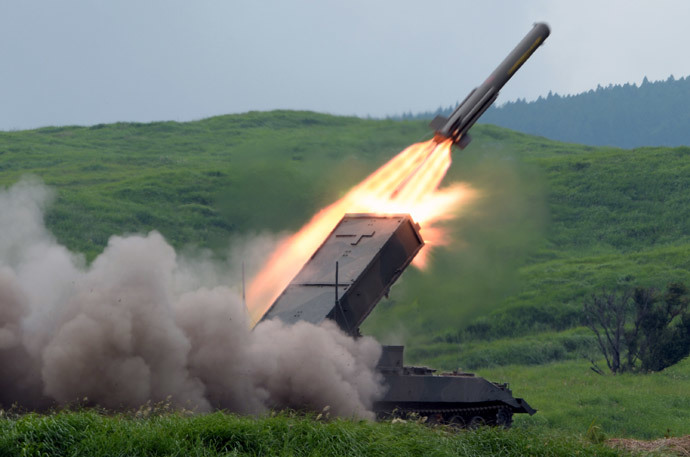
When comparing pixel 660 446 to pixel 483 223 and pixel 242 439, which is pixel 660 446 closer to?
pixel 242 439

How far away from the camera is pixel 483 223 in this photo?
122 feet

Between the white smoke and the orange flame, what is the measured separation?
2.66 metres

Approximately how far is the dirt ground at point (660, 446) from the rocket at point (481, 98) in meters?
6.45

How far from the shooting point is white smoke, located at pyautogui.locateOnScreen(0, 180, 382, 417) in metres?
13.5

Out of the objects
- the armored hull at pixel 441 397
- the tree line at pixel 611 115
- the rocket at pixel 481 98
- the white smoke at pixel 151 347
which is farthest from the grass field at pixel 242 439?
the tree line at pixel 611 115

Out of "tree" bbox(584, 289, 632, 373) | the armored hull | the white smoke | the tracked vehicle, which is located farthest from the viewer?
"tree" bbox(584, 289, 632, 373)

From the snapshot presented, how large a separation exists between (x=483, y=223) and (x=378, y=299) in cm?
2094

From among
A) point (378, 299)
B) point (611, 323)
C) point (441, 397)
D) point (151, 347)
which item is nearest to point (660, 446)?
point (441, 397)

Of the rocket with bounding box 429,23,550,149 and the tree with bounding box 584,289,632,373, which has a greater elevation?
the rocket with bounding box 429,23,550,149

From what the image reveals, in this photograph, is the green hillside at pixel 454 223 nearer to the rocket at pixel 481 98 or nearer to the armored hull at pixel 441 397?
the rocket at pixel 481 98

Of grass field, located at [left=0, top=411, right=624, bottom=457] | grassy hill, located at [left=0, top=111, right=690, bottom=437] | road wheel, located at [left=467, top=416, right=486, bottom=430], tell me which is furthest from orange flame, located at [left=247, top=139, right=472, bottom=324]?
grass field, located at [left=0, top=411, right=624, bottom=457]

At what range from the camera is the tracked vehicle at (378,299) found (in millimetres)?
16266

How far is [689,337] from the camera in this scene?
91.2 feet

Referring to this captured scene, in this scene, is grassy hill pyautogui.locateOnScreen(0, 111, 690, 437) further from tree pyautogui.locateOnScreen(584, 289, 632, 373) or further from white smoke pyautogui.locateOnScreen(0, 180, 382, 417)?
white smoke pyautogui.locateOnScreen(0, 180, 382, 417)
